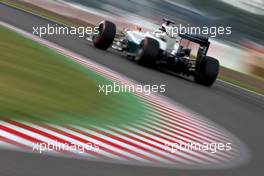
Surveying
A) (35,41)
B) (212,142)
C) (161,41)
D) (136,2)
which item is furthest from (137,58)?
(136,2)

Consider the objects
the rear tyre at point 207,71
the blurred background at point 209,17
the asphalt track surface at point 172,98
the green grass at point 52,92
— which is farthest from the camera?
the blurred background at point 209,17

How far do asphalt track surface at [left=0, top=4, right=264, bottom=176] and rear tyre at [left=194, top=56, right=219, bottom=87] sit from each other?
33 centimetres

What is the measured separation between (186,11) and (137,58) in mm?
17949

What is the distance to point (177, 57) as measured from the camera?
15.1 metres

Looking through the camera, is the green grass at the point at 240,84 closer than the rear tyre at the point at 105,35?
No

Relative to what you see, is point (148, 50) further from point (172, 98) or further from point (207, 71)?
point (172, 98)

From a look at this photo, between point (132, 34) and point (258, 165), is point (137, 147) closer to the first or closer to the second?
point (258, 165)

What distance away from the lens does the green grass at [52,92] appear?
24.3 feet

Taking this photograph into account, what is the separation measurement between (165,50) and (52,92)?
6.71 meters

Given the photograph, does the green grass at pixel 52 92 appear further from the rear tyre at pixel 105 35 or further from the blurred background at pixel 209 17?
the blurred background at pixel 209 17

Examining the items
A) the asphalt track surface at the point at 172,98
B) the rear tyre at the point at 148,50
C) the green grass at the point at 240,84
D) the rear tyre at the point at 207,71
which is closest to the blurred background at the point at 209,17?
the green grass at the point at 240,84

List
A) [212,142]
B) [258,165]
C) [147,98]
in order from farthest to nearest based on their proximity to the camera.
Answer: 1. [147,98]
2. [212,142]
3. [258,165]

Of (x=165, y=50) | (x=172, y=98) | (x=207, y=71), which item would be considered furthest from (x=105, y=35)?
(x=172, y=98)

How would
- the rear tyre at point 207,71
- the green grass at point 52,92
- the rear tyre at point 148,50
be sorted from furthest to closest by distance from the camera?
1. the rear tyre at point 207,71
2. the rear tyre at point 148,50
3. the green grass at point 52,92
